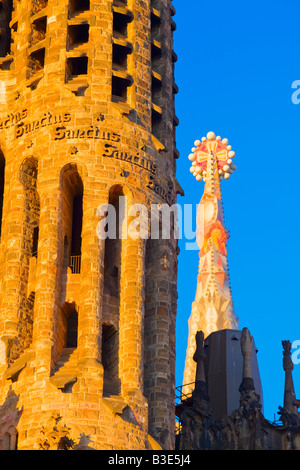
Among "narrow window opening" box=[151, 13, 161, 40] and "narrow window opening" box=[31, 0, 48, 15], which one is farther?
"narrow window opening" box=[151, 13, 161, 40]

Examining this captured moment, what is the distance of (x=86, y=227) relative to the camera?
8256cm

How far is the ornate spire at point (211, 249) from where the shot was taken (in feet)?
336

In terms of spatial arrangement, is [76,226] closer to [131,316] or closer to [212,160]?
[131,316]

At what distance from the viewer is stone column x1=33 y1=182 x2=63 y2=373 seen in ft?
261

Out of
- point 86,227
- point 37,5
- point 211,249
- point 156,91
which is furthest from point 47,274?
point 211,249

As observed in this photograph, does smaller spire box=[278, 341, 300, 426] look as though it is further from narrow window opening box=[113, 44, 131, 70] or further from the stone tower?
narrow window opening box=[113, 44, 131, 70]

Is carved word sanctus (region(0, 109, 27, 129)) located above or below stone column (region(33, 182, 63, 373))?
above

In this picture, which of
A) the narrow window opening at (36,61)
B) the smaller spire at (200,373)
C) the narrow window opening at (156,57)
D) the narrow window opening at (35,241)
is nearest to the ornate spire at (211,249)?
the smaller spire at (200,373)

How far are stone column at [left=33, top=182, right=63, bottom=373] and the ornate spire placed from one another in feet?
68.0

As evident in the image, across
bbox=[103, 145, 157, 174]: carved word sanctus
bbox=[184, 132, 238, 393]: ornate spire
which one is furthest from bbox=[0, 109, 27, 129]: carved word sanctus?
bbox=[184, 132, 238, 393]: ornate spire

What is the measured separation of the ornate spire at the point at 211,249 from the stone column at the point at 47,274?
20719mm

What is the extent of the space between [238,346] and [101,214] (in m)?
15.9

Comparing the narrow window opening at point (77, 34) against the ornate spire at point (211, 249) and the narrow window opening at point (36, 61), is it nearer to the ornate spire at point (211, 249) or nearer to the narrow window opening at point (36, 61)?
the narrow window opening at point (36, 61)

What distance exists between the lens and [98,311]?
80375mm
